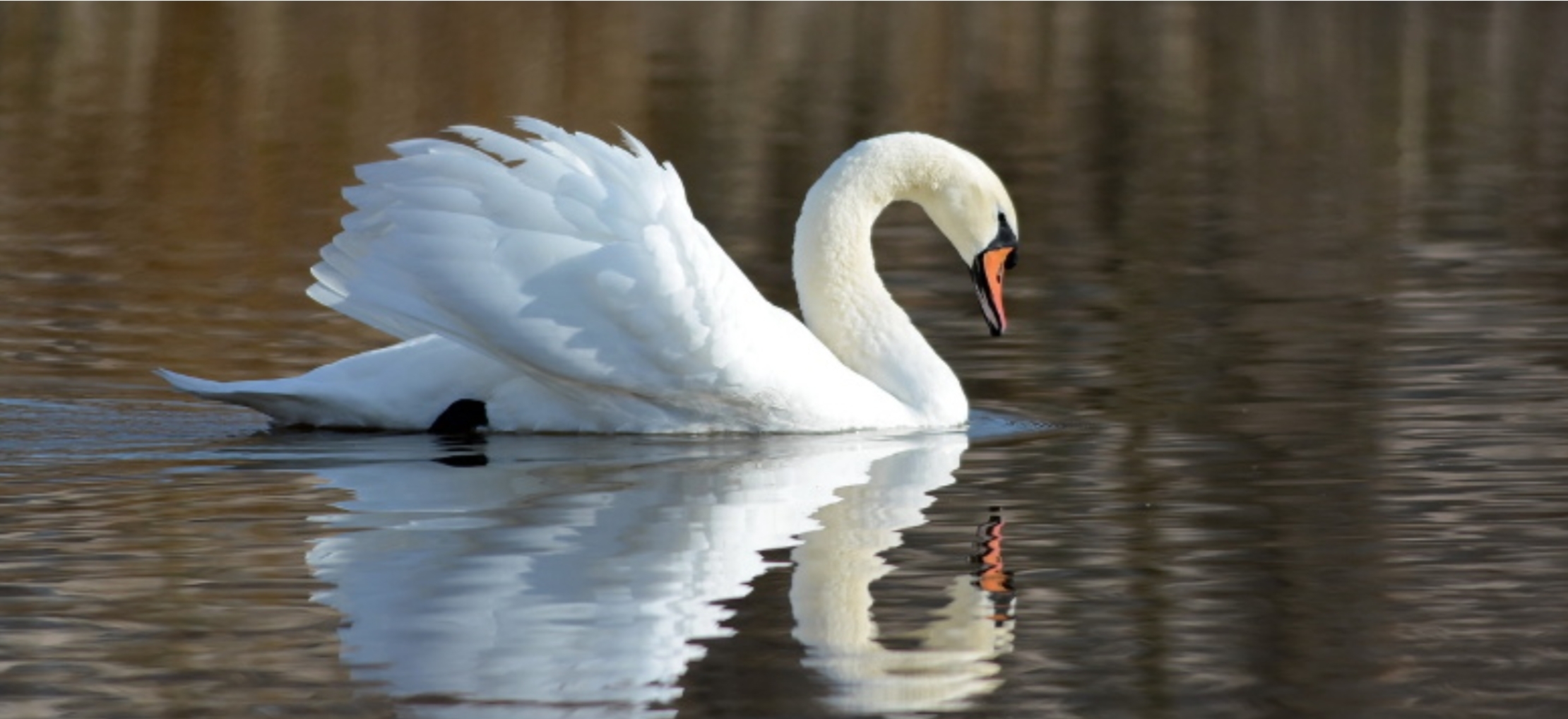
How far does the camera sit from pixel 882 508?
849 centimetres

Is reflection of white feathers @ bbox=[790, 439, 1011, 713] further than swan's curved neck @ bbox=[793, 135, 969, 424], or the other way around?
swan's curved neck @ bbox=[793, 135, 969, 424]

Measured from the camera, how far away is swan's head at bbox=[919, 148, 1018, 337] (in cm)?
1064

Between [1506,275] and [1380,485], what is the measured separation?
5509mm

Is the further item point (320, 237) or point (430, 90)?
point (430, 90)

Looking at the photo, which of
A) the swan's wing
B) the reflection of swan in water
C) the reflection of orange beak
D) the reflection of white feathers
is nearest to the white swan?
the swan's wing

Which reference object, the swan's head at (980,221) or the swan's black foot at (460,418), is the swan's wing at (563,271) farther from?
the swan's head at (980,221)

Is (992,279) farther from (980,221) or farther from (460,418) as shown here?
(460,418)

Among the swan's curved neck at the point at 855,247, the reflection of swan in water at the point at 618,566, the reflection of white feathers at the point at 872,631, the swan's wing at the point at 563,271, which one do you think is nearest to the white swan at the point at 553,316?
the swan's wing at the point at 563,271

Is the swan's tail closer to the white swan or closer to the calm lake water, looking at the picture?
the white swan

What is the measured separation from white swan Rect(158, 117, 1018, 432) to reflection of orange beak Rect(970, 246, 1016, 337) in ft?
2.11

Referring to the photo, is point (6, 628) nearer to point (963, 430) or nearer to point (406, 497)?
point (406, 497)

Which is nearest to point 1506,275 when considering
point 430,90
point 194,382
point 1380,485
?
point 1380,485

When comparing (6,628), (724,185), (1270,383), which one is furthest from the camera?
(724,185)

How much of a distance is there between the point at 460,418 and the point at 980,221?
2050 millimetres
